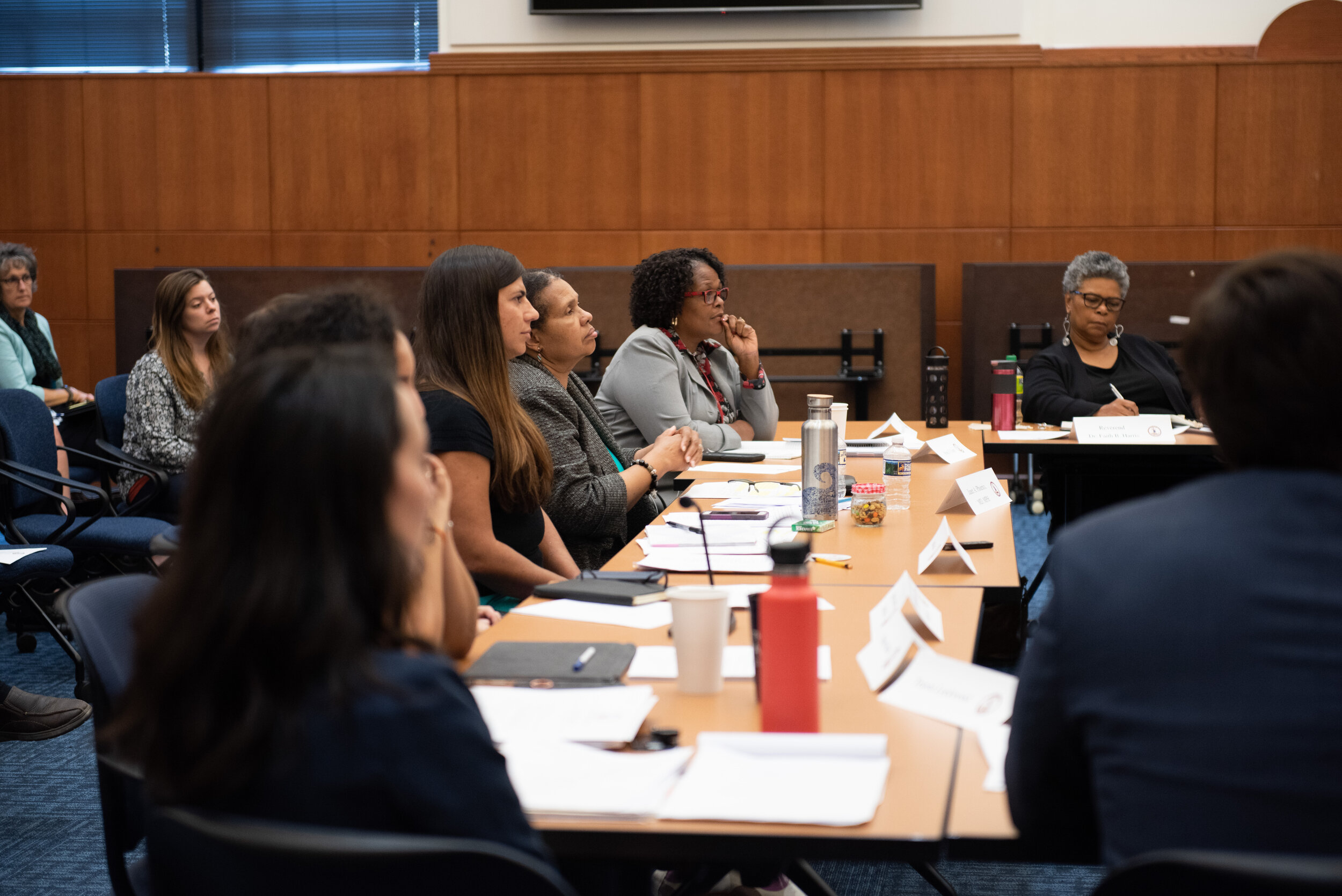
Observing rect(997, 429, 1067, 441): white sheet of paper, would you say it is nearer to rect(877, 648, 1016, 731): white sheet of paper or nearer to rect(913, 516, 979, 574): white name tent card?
rect(913, 516, 979, 574): white name tent card

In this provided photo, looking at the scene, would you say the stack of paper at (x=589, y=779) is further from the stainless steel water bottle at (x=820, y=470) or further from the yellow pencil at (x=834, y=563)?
the stainless steel water bottle at (x=820, y=470)

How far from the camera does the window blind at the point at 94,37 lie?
7203 mm

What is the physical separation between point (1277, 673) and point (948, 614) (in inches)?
35.6

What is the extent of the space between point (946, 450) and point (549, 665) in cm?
239

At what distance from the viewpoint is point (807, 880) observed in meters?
1.88

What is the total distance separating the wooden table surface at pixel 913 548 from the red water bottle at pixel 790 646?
2.46ft

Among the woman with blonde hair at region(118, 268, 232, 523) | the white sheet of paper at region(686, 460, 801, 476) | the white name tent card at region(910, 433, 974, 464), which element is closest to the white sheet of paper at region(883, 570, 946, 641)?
the white sheet of paper at region(686, 460, 801, 476)

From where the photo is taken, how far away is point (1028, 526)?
5.78 meters

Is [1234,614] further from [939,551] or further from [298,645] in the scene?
[939,551]

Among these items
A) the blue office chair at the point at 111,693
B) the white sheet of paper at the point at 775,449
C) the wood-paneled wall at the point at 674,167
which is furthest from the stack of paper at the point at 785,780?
the wood-paneled wall at the point at 674,167

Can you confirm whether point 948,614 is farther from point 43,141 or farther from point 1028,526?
point 43,141

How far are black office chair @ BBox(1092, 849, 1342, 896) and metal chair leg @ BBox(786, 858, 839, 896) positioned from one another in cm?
84

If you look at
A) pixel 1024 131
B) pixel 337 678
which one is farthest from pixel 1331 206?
pixel 337 678

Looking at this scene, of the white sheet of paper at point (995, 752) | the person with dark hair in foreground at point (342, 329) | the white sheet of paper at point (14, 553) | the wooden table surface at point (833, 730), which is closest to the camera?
the wooden table surface at point (833, 730)
